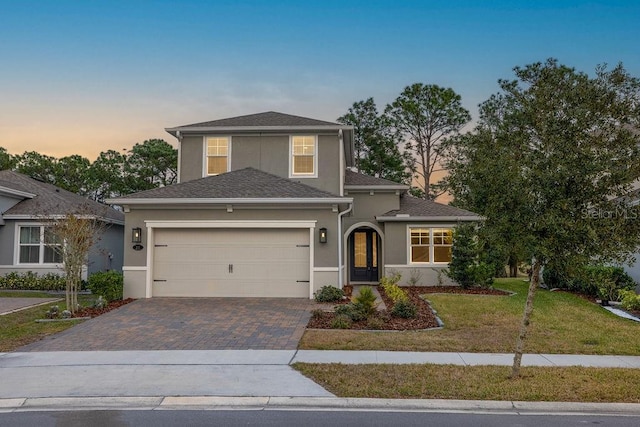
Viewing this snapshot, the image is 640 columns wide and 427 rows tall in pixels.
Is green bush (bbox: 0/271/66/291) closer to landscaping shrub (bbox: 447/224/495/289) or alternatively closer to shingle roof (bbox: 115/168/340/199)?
shingle roof (bbox: 115/168/340/199)

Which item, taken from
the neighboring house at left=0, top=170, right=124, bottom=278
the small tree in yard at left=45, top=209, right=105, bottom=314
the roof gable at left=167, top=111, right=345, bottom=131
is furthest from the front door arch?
the small tree in yard at left=45, top=209, right=105, bottom=314

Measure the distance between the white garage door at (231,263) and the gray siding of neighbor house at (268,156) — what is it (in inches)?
140

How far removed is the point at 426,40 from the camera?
56.5 ft

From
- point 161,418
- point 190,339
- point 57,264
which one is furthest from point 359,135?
point 161,418

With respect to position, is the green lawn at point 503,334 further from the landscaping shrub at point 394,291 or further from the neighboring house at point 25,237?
the neighboring house at point 25,237

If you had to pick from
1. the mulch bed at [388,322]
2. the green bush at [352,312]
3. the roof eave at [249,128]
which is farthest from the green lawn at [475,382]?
the roof eave at [249,128]

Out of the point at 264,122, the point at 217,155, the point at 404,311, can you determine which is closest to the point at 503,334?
the point at 404,311

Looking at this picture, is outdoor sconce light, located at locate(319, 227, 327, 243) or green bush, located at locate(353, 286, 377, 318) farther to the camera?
outdoor sconce light, located at locate(319, 227, 327, 243)

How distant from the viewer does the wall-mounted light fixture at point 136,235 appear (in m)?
14.3

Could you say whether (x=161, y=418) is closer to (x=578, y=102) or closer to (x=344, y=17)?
(x=578, y=102)

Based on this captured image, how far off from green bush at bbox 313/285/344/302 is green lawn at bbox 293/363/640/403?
636cm

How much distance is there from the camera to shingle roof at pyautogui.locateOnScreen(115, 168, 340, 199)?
1434 cm

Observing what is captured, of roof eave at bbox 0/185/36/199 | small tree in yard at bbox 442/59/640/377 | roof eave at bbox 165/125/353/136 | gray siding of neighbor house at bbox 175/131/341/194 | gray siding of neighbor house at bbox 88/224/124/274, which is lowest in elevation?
gray siding of neighbor house at bbox 88/224/124/274

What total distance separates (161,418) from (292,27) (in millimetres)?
14251
